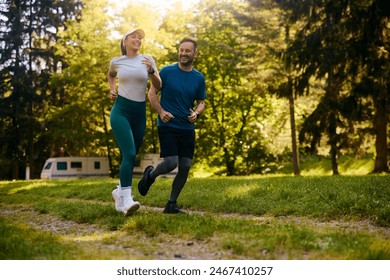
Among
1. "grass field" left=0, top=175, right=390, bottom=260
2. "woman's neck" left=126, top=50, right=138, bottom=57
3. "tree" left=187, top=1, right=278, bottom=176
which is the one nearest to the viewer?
"grass field" left=0, top=175, right=390, bottom=260

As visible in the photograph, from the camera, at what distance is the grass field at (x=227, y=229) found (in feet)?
13.5

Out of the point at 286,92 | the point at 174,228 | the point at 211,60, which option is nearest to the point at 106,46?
the point at 211,60

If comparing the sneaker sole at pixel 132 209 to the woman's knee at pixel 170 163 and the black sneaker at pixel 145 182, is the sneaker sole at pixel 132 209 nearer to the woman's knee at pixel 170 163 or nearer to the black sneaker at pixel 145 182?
the black sneaker at pixel 145 182

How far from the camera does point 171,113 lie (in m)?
6.33

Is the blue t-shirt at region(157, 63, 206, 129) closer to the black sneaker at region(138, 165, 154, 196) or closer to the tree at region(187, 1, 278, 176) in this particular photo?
the black sneaker at region(138, 165, 154, 196)

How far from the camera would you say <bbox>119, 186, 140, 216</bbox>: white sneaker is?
618 cm

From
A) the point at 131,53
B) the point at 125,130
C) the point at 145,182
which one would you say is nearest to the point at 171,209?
the point at 145,182

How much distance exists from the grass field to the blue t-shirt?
1348 mm

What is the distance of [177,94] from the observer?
6.37 meters

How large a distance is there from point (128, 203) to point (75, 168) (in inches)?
1016

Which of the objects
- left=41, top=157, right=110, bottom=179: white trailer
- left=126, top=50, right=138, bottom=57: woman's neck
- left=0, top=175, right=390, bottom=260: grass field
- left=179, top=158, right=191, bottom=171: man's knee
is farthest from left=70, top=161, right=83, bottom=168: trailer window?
left=179, top=158, right=191, bottom=171: man's knee

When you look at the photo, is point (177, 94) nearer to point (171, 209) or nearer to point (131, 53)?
point (131, 53)
